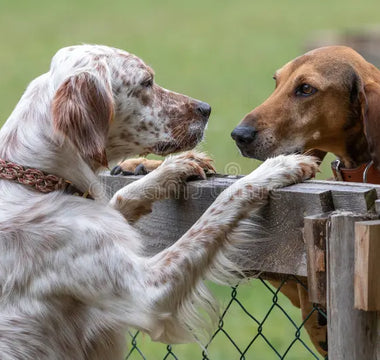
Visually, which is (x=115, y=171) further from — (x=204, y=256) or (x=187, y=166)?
(x=204, y=256)

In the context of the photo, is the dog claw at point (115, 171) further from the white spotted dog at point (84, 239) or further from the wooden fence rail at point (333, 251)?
the wooden fence rail at point (333, 251)

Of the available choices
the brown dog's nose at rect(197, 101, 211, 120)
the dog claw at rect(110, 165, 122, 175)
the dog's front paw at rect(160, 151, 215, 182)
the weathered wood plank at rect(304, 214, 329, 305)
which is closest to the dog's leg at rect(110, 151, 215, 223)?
the dog's front paw at rect(160, 151, 215, 182)

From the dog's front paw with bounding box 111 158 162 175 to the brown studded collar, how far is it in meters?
0.43

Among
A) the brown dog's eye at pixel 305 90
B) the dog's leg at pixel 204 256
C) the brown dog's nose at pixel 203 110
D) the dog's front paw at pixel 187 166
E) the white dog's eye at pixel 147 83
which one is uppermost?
the white dog's eye at pixel 147 83

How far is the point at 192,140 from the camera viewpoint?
385cm

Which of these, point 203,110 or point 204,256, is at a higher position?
point 203,110

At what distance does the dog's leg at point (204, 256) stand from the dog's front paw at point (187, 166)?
22cm

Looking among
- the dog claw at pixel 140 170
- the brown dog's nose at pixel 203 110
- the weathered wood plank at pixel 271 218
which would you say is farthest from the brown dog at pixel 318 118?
the weathered wood plank at pixel 271 218

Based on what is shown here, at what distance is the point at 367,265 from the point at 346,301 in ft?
0.58

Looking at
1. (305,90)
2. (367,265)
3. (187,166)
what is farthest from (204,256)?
(305,90)

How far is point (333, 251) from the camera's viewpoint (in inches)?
→ 104

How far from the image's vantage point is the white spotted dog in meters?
3.15

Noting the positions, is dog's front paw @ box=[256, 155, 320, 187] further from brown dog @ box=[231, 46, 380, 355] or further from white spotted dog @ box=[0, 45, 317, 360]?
brown dog @ box=[231, 46, 380, 355]

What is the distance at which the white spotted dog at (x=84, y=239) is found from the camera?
3148 mm
